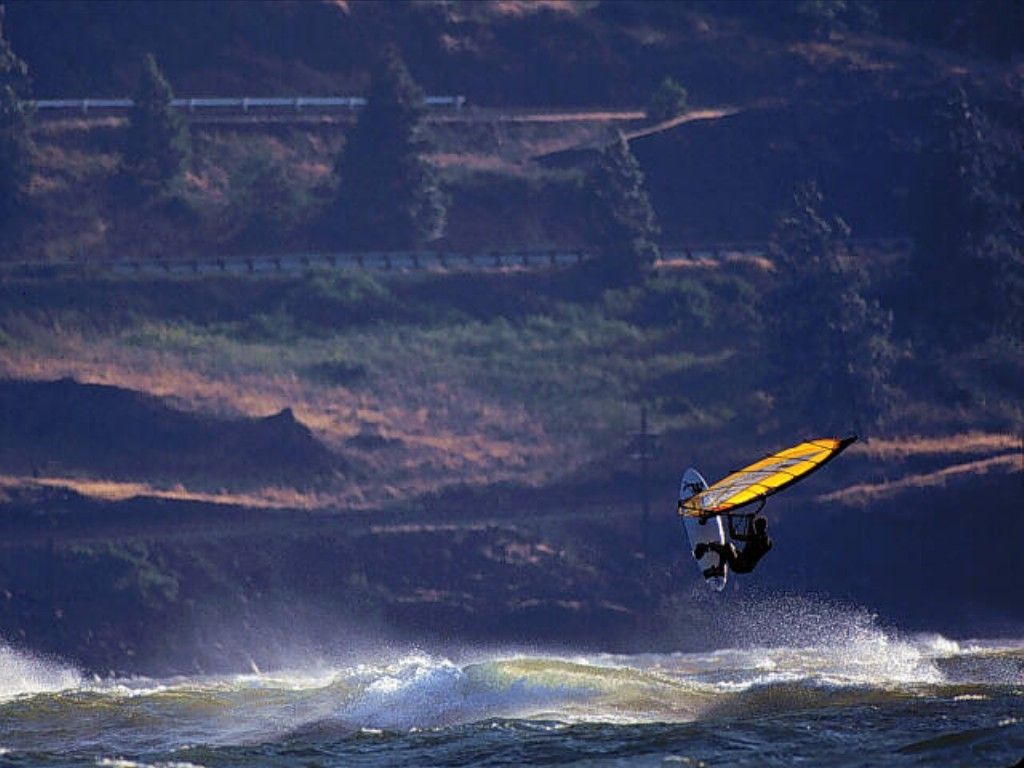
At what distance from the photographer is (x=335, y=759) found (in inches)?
2527

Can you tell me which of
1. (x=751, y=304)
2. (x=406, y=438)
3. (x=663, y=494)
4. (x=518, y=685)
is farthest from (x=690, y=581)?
(x=518, y=685)

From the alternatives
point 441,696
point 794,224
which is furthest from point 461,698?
point 794,224

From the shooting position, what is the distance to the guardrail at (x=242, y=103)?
146m

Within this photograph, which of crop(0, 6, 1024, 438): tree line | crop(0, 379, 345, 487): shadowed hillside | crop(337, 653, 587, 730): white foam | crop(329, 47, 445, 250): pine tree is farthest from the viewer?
crop(329, 47, 445, 250): pine tree

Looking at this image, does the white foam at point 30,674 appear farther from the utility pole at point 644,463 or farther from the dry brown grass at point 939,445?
the dry brown grass at point 939,445

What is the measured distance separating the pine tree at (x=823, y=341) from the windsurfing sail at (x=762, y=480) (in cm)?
6241

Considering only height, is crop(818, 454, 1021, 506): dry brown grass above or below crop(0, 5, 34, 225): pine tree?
below

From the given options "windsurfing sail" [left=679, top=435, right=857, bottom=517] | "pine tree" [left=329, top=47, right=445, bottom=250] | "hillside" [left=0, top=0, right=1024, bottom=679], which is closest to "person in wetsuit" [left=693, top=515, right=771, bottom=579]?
"windsurfing sail" [left=679, top=435, right=857, bottom=517]

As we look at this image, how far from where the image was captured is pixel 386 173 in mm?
138625

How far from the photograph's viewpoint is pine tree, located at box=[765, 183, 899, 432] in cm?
12694

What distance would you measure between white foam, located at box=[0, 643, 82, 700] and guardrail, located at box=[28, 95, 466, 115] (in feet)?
150

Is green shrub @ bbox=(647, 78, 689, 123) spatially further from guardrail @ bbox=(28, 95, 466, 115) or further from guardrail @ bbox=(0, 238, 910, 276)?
guardrail @ bbox=(28, 95, 466, 115)

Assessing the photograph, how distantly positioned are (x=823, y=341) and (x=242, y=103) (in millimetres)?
38577

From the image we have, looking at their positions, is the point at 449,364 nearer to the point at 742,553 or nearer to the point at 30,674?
the point at 30,674
